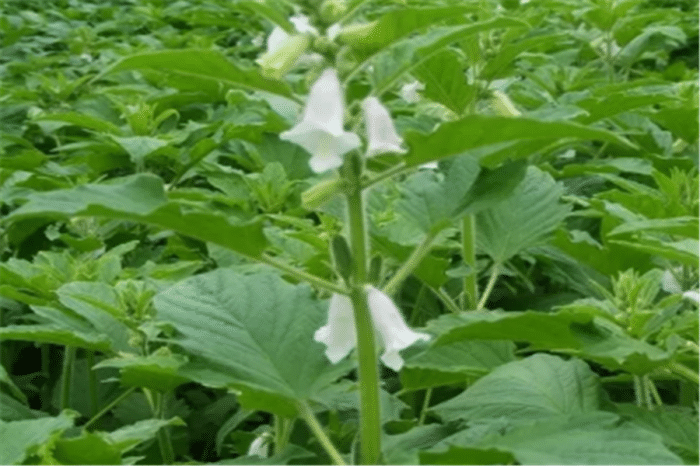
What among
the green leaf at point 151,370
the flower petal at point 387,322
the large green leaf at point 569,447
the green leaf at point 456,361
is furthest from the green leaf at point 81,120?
the large green leaf at point 569,447

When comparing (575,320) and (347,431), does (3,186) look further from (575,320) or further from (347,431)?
(575,320)

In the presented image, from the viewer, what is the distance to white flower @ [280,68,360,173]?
120 centimetres

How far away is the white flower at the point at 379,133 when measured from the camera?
1.24 meters

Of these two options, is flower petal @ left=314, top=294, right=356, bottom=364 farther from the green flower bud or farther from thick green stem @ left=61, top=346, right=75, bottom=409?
thick green stem @ left=61, top=346, right=75, bottom=409

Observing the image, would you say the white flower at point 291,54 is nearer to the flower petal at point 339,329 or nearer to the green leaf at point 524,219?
the flower petal at point 339,329

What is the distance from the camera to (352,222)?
1266mm

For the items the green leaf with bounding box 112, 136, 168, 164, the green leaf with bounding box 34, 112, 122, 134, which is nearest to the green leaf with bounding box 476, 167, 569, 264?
the green leaf with bounding box 112, 136, 168, 164

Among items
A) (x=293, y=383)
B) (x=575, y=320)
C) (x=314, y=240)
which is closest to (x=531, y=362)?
(x=575, y=320)

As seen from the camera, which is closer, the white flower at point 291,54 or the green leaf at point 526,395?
the white flower at point 291,54

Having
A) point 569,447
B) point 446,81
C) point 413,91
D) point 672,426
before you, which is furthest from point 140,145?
point 569,447

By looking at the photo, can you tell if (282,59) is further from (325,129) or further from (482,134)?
(482,134)

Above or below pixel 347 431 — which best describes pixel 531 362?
above

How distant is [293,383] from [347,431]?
24cm

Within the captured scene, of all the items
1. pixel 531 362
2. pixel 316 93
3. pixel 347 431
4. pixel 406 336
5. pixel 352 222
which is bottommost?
pixel 347 431
